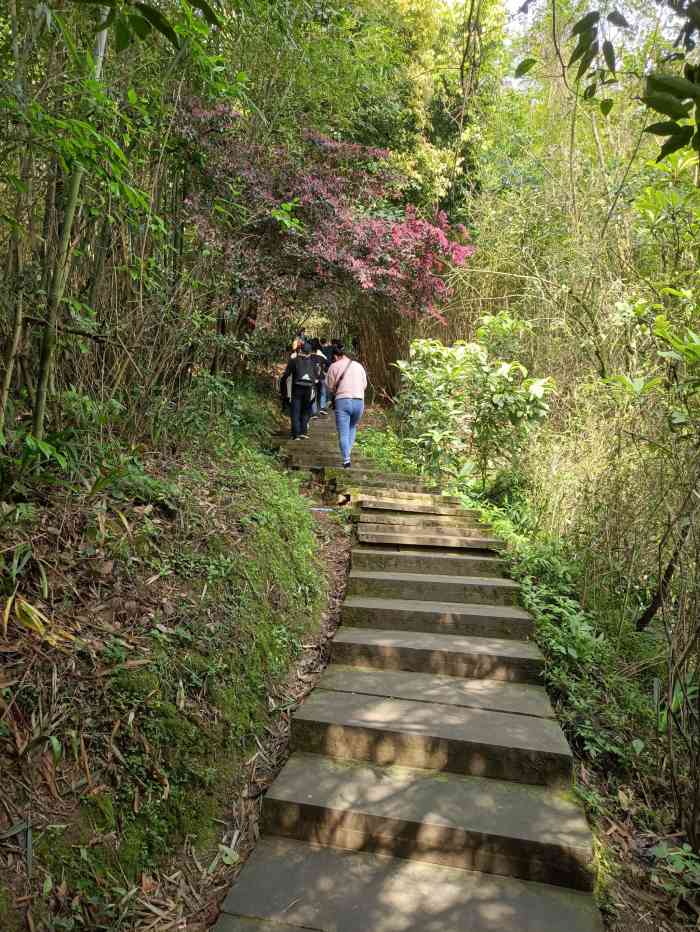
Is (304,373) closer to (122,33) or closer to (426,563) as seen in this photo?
(426,563)

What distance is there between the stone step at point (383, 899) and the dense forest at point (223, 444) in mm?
179

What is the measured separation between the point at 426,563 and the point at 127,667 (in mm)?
2758

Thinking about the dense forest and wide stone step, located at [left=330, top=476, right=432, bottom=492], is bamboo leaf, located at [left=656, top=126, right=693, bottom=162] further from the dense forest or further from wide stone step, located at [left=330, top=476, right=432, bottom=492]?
wide stone step, located at [left=330, top=476, right=432, bottom=492]

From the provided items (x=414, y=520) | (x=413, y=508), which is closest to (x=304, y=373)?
(x=413, y=508)

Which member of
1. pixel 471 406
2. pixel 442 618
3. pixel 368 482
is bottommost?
pixel 442 618

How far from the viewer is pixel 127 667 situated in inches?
97.3

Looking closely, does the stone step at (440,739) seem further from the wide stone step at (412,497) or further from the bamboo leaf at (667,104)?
the wide stone step at (412,497)

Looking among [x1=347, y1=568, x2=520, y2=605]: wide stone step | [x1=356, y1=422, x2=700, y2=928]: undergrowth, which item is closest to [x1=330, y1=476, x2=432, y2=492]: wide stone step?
[x1=356, y1=422, x2=700, y2=928]: undergrowth

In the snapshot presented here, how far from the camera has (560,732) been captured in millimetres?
2941

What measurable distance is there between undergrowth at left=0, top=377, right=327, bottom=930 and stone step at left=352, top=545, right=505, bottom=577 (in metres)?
1.04

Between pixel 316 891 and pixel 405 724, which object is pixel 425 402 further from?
pixel 316 891

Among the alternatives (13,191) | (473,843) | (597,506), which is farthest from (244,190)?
(473,843)

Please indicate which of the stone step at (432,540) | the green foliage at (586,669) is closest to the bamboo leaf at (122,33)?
the green foliage at (586,669)

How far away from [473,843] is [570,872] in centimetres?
37
